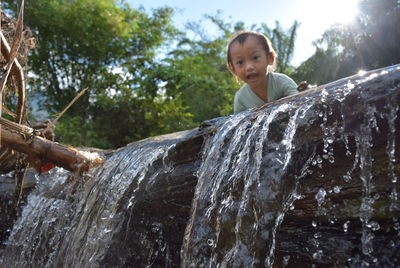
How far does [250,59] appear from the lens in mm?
3291

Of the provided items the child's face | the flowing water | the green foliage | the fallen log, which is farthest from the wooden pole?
the green foliage

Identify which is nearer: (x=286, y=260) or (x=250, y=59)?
(x=286, y=260)

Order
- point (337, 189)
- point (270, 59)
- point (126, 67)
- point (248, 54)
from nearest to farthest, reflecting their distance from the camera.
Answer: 1. point (337, 189)
2. point (248, 54)
3. point (270, 59)
4. point (126, 67)

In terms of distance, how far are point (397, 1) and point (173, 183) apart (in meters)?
10.5

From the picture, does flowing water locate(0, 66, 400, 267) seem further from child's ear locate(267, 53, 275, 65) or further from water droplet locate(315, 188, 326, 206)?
child's ear locate(267, 53, 275, 65)

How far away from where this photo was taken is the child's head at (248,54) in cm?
326

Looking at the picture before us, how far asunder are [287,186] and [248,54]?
1850mm

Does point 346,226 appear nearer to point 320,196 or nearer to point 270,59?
point 320,196

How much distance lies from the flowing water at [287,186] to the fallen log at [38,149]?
0.63 m

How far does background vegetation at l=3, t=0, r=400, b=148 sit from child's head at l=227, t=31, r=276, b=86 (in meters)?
4.98

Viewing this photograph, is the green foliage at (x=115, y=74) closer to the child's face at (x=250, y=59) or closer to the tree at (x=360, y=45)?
the tree at (x=360, y=45)

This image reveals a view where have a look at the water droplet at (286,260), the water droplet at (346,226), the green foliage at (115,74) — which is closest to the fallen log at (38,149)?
the water droplet at (286,260)

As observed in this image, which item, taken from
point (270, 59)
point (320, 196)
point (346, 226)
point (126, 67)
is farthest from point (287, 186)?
point (126, 67)

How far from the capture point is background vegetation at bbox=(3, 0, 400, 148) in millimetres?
8984
